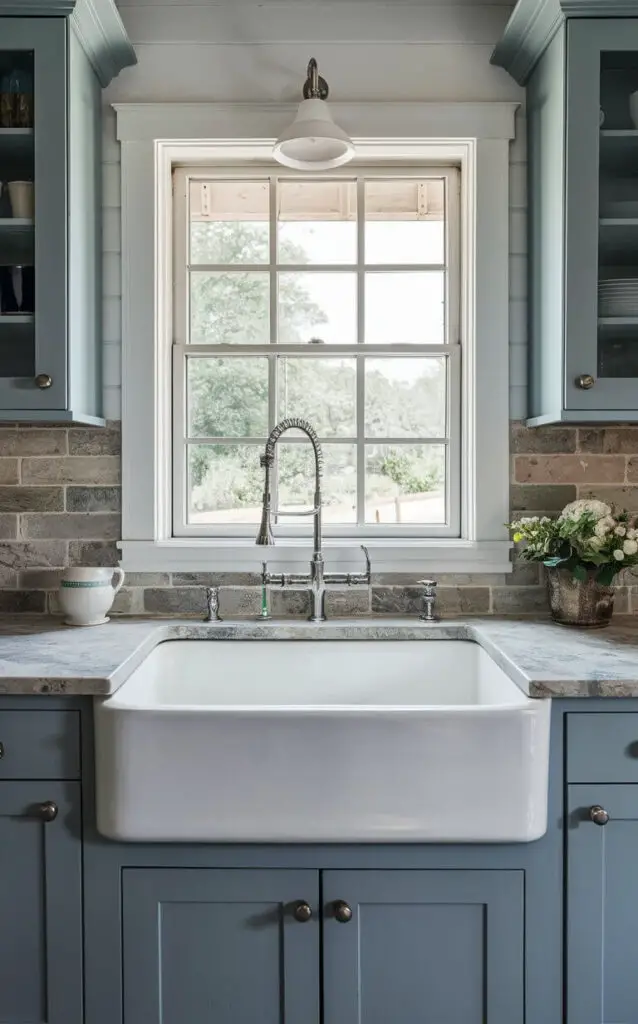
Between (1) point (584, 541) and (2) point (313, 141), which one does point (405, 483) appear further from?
(2) point (313, 141)

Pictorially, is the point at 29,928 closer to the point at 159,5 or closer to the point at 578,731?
the point at 578,731

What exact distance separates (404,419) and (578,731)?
1.22 meters

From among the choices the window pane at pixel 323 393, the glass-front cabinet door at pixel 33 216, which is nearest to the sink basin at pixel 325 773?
the glass-front cabinet door at pixel 33 216

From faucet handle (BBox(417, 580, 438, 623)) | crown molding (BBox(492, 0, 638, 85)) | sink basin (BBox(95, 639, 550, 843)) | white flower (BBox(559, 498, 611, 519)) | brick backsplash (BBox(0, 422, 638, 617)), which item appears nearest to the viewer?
sink basin (BBox(95, 639, 550, 843))

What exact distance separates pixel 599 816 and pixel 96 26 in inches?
92.0

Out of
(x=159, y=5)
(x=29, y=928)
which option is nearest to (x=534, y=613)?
(x=29, y=928)

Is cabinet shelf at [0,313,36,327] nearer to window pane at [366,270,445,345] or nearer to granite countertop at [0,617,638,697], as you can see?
granite countertop at [0,617,638,697]

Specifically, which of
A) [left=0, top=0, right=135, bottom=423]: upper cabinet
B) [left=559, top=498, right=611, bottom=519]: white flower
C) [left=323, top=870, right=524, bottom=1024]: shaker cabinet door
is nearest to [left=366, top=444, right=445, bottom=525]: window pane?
[left=559, top=498, right=611, bottom=519]: white flower

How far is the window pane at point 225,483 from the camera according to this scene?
2598 mm

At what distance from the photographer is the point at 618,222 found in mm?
2100

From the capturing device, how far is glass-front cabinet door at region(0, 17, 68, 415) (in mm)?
2062

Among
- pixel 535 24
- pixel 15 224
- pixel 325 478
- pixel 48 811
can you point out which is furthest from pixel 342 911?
pixel 535 24

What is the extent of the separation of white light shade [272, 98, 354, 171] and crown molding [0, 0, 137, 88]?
56cm

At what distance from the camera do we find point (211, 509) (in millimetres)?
2605
